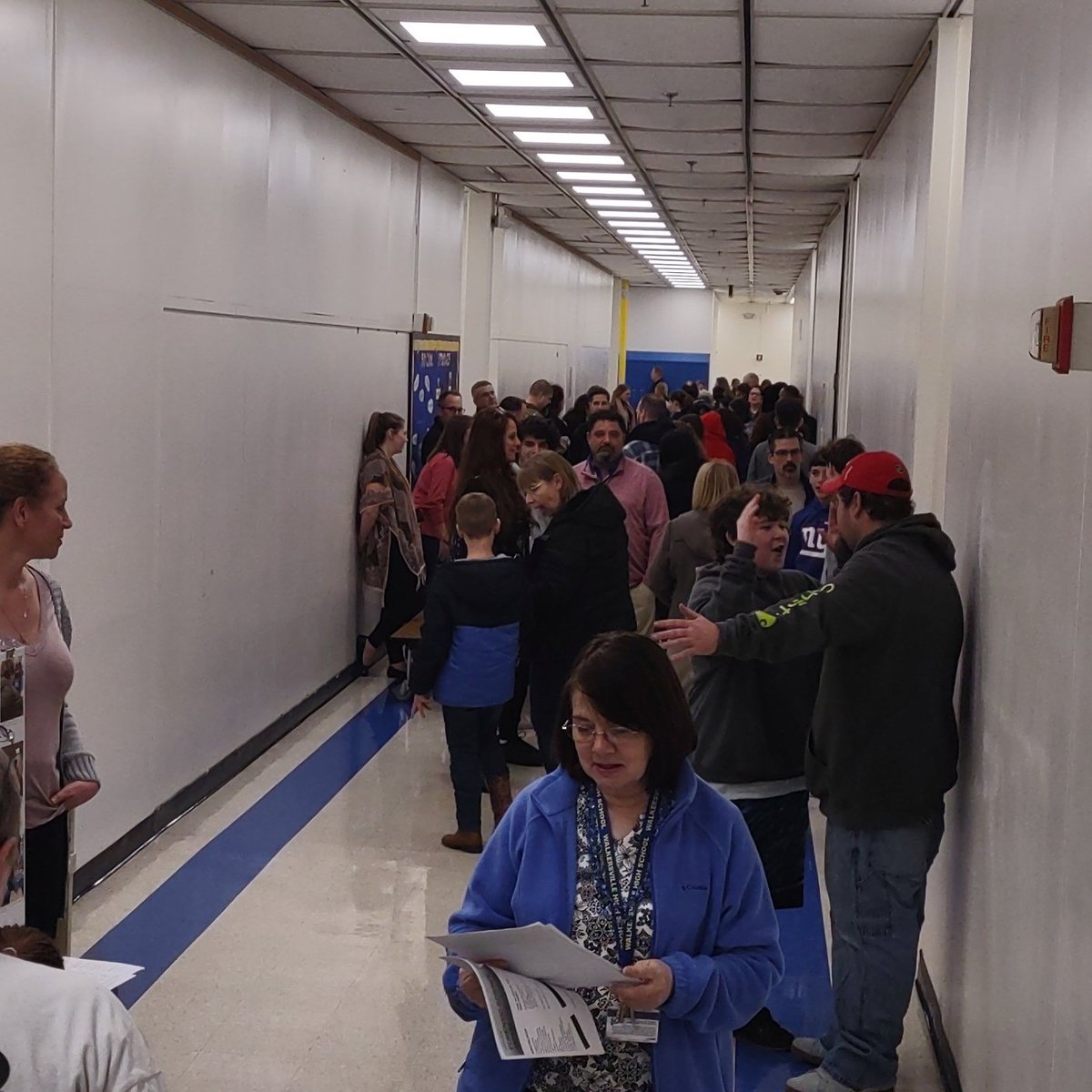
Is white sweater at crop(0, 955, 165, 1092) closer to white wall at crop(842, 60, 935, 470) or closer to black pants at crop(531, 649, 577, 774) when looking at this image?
black pants at crop(531, 649, 577, 774)

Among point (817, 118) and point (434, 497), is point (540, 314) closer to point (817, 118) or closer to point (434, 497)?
point (434, 497)

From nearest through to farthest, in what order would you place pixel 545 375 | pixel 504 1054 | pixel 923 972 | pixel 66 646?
pixel 504 1054 < pixel 66 646 < pixel 923 972 < pixel 545 375

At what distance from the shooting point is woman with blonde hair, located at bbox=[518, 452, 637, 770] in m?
5.78

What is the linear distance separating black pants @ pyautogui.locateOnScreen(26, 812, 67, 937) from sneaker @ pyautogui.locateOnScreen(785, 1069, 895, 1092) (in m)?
1.97

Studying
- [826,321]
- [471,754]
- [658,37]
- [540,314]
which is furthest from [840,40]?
[540,314]

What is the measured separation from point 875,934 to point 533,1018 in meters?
A: 1.79

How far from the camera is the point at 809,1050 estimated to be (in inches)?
169

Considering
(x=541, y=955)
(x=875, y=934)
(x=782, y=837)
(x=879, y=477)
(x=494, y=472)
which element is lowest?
(x=875, y=934)

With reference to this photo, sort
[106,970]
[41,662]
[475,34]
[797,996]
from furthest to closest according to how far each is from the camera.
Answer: [475,34] → [797,996] → [41,662] → [106,970]

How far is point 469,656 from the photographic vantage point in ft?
18.6

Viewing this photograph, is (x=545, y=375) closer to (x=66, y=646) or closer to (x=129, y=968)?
(x=66, y=646)

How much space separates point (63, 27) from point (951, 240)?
3239 millimetres

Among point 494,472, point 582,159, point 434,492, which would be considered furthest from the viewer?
point 582,159

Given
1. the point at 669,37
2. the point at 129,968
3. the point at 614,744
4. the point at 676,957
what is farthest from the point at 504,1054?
the point at 669,37
